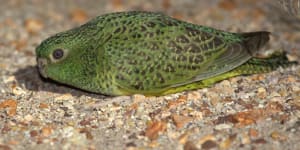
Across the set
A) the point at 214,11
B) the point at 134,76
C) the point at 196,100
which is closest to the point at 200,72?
the point at 196,100

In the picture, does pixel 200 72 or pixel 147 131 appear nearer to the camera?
pixel 147 131

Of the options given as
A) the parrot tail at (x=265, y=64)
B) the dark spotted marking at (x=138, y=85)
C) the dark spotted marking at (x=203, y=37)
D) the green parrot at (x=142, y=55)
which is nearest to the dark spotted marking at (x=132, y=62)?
the green parrot at (x=142, y=55)

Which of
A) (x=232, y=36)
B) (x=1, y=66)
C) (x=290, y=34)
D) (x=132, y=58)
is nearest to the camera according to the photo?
(x=132, y=58)

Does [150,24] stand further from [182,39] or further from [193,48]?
[193,48]

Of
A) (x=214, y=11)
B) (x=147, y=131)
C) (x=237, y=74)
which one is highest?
(x=214, y=11)

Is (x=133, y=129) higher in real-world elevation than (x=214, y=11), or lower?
lower

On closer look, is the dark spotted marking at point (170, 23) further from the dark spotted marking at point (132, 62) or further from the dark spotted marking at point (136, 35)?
the dark spotted marking at point (132, 62)

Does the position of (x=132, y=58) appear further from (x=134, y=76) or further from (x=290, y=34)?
(x=290, y=34)
